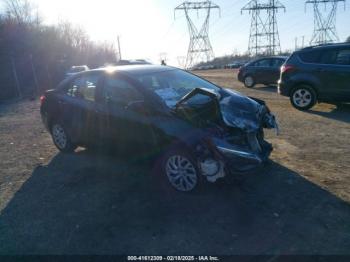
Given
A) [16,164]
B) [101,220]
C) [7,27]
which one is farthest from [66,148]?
[7,27]

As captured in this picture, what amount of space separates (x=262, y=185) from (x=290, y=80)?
5918 millimetres

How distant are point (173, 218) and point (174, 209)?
0.21m

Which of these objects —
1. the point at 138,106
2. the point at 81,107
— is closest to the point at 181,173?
the point at 138,106

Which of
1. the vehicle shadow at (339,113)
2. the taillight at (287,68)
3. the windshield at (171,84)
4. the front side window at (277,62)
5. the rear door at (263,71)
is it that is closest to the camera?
the windshield at (171,84)

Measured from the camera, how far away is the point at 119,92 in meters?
5.20

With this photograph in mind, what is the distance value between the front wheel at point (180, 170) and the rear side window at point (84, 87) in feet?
6.11

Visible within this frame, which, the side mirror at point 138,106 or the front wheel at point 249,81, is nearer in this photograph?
the side mirror at point 138,106

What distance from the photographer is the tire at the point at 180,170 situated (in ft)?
14.2

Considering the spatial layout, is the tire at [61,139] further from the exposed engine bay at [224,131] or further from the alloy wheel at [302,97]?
the alloy wheel at [302,97]

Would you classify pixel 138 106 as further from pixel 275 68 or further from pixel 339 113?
pixel 275 68

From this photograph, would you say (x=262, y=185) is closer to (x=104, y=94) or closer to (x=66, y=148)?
(x=104, y=94)

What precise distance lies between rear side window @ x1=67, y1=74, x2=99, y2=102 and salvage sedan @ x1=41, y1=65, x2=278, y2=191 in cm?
2

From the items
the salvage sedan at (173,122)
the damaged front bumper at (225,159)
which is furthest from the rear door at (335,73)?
the damaged front bumper at (225,159)

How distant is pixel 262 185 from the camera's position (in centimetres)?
462
